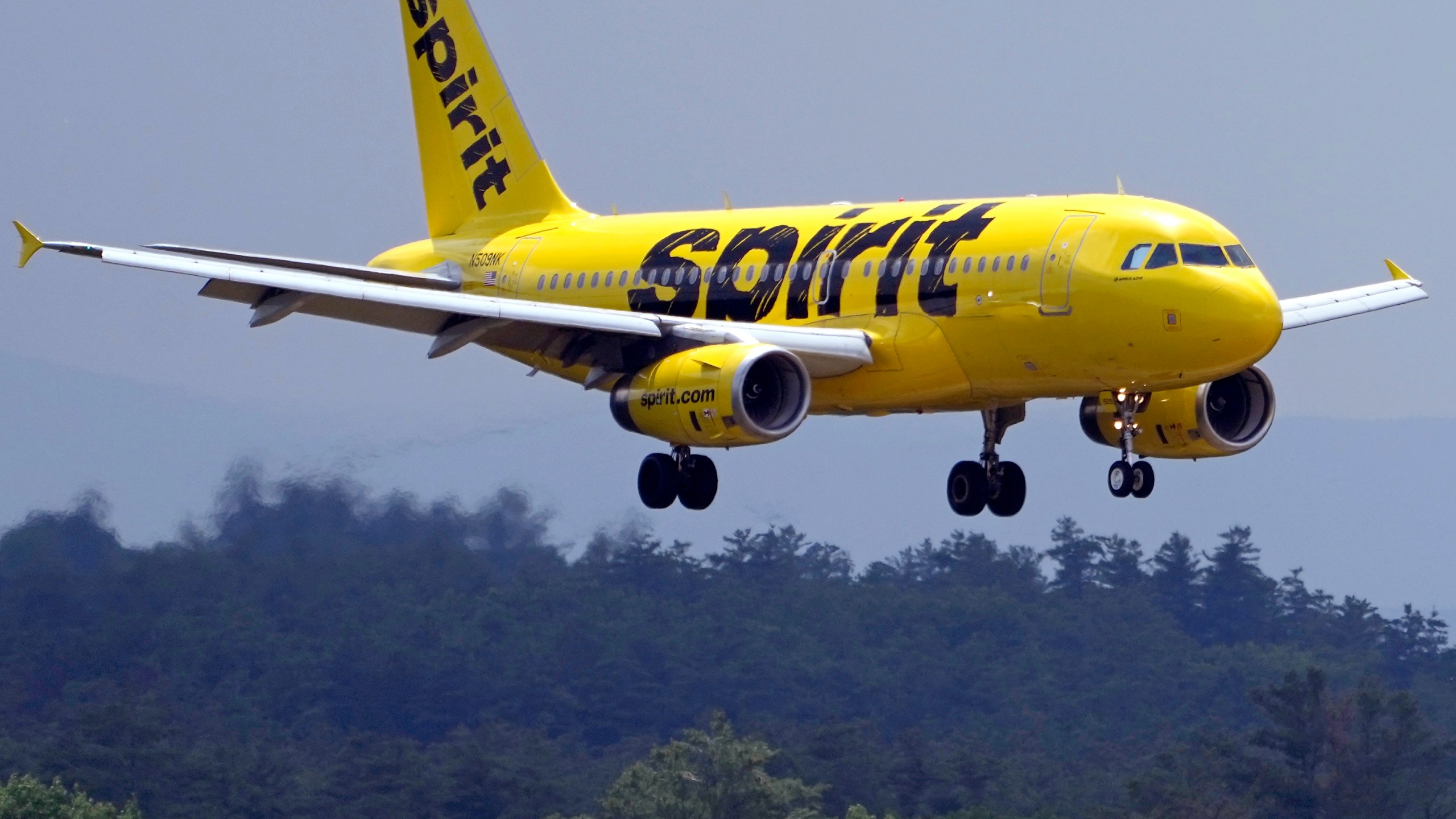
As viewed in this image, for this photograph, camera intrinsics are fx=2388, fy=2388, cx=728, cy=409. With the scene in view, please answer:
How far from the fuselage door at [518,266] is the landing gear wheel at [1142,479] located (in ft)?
42.1

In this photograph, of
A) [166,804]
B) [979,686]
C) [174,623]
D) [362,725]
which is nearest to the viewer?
[174,623]

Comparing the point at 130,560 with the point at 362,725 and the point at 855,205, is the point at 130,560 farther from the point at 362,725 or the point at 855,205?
the point at 855,205

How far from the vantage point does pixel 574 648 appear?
312 feet

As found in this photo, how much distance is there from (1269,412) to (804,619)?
210 feet

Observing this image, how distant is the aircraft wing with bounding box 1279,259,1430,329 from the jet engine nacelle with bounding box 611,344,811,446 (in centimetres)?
790

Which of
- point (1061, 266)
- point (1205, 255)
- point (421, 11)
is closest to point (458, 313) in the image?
point (1061, 266)

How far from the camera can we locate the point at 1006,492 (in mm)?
40625

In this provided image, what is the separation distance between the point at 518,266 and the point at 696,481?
813cm

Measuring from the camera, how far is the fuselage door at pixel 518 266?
4400 centimetres

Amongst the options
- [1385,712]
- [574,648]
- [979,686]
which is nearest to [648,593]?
[574,648]

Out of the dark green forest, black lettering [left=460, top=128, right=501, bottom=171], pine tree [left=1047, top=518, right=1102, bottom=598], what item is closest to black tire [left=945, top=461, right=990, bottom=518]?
black lettering [left=460, top=128, right=501, bottom=171]

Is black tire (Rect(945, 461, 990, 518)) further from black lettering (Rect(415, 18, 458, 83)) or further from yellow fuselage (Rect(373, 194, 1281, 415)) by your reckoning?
black lettering (Rect(415, 18, 458, 83))

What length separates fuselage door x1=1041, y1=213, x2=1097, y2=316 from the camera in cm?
3453

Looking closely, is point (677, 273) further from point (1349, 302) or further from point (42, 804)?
point (42, 804)
